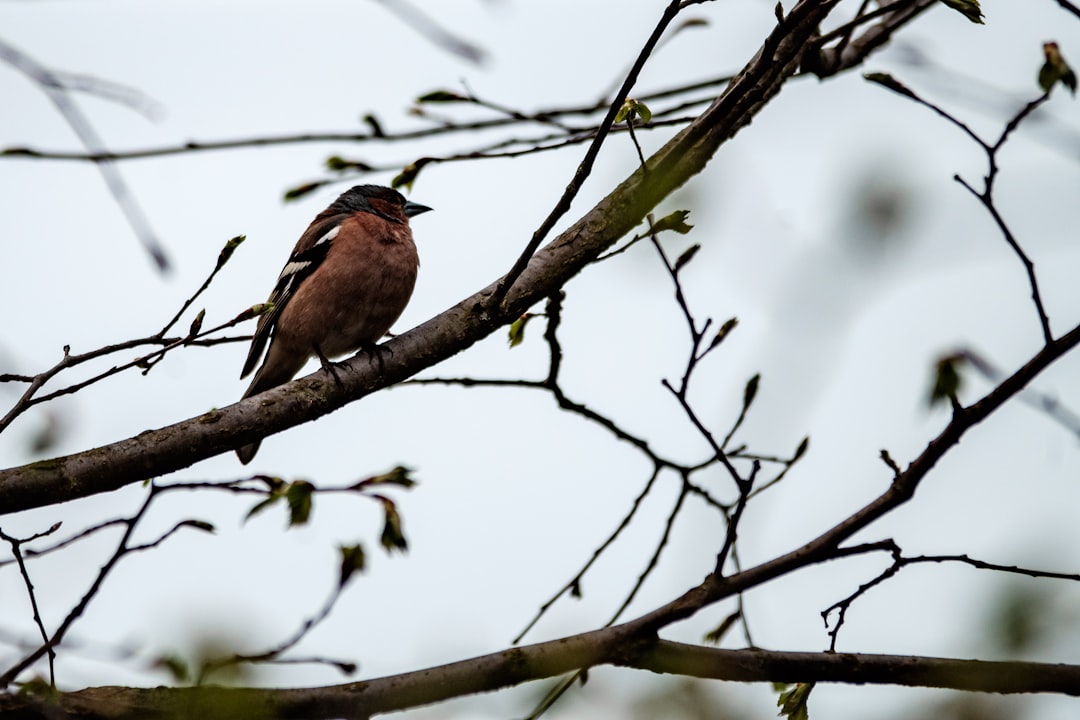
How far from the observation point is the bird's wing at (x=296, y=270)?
25.0ft

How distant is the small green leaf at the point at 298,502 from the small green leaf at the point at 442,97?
2427mm

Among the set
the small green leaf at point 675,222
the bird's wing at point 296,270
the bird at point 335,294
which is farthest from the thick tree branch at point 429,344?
the bird's wing at point 296,270

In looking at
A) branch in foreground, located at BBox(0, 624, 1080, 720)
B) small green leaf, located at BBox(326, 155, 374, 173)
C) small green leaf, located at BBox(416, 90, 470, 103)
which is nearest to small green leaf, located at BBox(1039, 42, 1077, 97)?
branch in foreground, located at BBox(0, 624, 1080, 720)

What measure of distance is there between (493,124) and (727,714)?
3.71m

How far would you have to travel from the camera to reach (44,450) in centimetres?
461

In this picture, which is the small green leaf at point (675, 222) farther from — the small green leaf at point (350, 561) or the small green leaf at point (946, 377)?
the small green leaf at point (350, 561)

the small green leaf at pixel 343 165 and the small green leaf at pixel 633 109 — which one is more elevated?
the small green leaf at pixel 343 165

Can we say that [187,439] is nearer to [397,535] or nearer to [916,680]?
[397,535]

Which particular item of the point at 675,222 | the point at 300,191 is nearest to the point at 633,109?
the point at 675,222

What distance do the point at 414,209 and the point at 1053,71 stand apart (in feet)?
17.9

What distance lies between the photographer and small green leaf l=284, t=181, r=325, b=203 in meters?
5.90

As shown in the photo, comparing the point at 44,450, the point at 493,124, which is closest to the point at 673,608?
the point at 44,450

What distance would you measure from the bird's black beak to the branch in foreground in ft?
17.5

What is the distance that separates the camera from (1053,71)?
4.05 m
